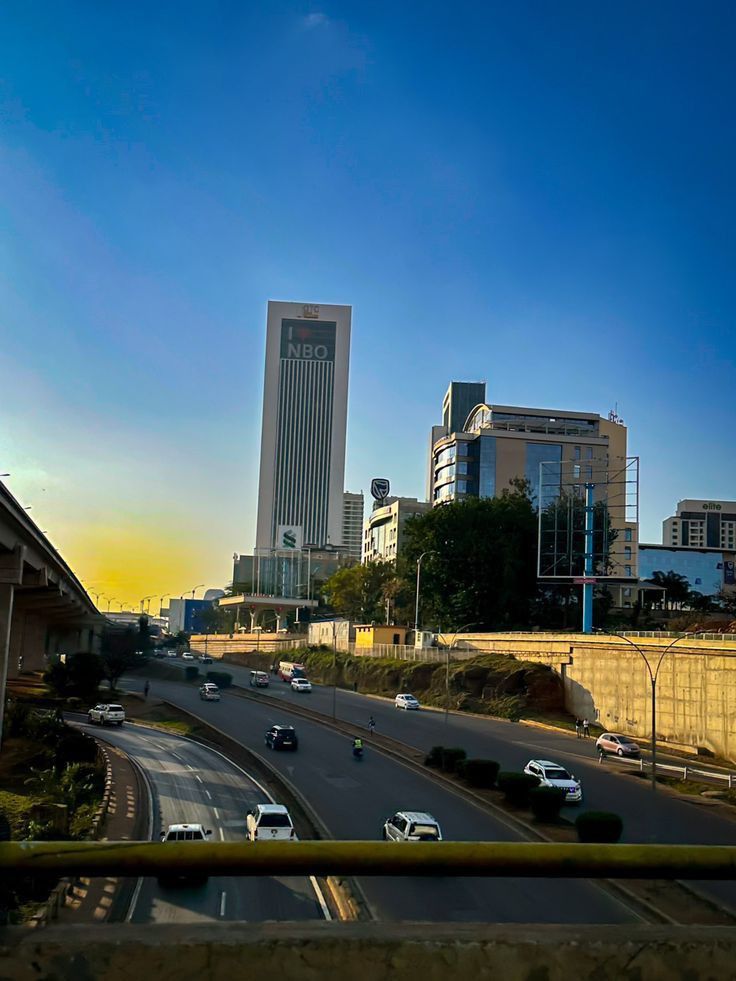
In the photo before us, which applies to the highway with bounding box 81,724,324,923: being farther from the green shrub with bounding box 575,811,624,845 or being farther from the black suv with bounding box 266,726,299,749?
the green shrub with bounding box 575,811,624,845

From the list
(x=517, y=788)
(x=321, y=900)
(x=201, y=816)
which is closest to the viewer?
(x=321, y=900)

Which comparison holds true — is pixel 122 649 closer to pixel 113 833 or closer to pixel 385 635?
pixel 385 635

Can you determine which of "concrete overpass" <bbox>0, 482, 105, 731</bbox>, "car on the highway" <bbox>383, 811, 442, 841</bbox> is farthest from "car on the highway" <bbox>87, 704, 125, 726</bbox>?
"car on the highway" <bbox>383, 811, 442, 841</bbox>

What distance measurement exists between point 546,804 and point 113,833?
15916 mm

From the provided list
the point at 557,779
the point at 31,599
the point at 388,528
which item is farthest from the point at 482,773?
the point at 388,528

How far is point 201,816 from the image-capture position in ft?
112

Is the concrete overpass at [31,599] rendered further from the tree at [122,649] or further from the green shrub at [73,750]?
the green shrub at [73,750]

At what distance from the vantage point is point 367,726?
63.3 m

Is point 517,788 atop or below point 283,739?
atop

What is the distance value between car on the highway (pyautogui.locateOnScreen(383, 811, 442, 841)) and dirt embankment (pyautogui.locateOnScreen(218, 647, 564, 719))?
42.1 m

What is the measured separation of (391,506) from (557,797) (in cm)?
13139

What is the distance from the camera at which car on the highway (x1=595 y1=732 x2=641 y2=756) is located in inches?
1984

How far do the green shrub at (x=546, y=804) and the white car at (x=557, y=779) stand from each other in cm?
374

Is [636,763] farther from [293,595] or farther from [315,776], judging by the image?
[293,595]
